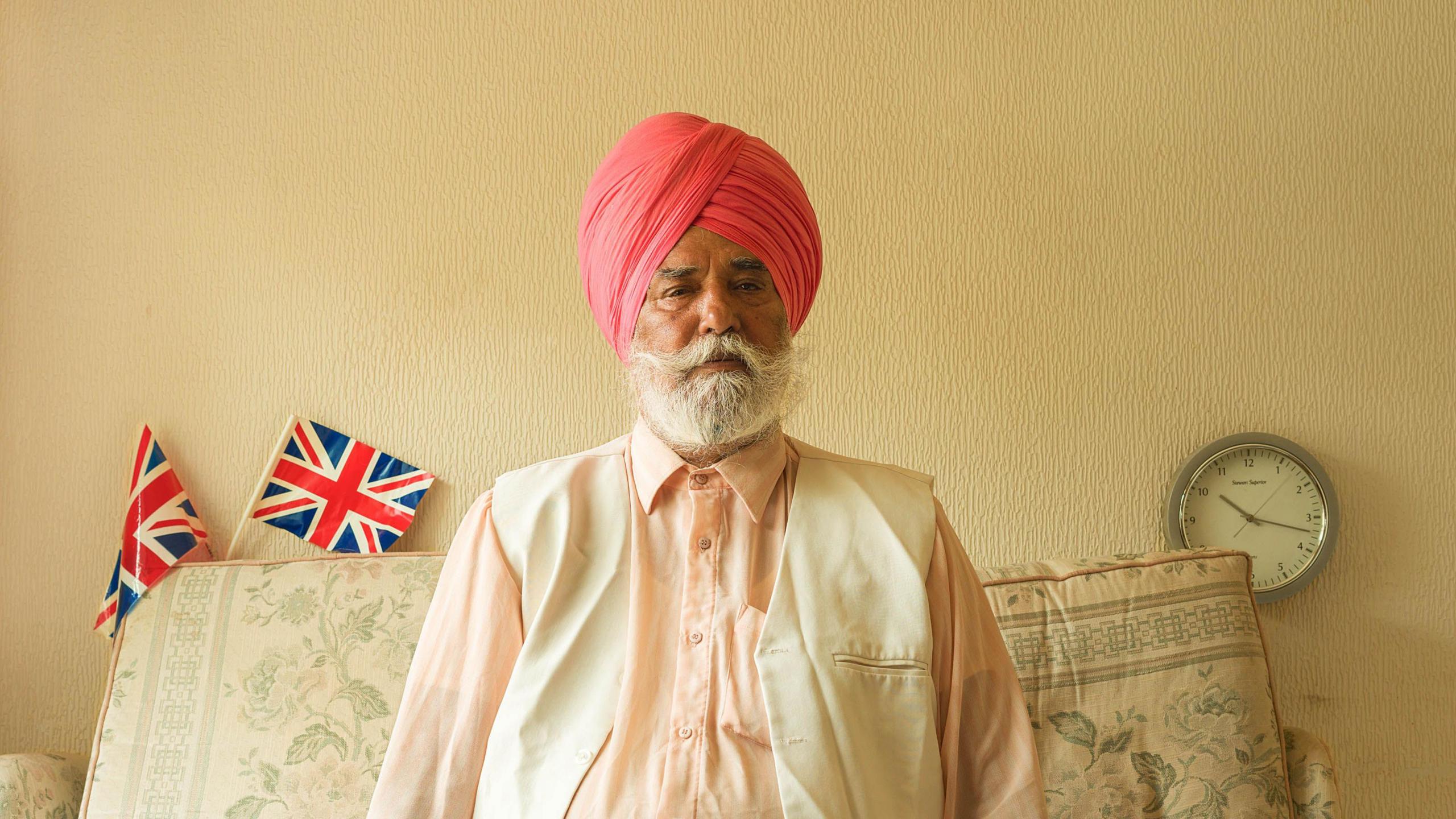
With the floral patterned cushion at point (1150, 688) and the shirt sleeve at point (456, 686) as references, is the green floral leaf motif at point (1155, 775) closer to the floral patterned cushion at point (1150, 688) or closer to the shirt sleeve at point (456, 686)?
the floral patterned cushion at point (1150, 688)

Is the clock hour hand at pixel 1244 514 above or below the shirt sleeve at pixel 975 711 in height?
above

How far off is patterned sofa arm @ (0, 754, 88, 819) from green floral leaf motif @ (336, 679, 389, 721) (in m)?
0.67

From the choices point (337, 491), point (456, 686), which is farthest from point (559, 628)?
point (337, 491)

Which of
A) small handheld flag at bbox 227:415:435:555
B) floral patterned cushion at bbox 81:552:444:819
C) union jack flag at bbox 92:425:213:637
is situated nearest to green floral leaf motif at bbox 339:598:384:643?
floral patterned cushion at bbox 81:552:444:819

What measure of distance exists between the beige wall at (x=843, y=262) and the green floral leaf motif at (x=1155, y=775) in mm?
586

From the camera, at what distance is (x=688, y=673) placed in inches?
57.3

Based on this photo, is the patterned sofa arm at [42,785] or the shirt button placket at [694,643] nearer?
the shirt button placket at [694,643]

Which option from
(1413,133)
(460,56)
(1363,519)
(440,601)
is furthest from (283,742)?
(1413,133)

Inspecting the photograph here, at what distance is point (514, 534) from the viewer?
156 cm

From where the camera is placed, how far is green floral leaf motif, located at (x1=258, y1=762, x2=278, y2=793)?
82.1 inches

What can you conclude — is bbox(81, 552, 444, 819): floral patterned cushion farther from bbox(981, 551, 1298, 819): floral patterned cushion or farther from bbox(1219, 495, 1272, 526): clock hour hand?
bbox(1219, 495, 1272, 526): clock hour hand

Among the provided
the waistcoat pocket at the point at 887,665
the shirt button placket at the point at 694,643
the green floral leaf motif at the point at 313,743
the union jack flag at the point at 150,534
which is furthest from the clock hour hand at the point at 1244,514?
the union jack flag at the point at 150,534

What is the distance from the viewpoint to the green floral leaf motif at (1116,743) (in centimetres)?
198

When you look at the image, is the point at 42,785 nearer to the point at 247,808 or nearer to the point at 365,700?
the point at 247,808
